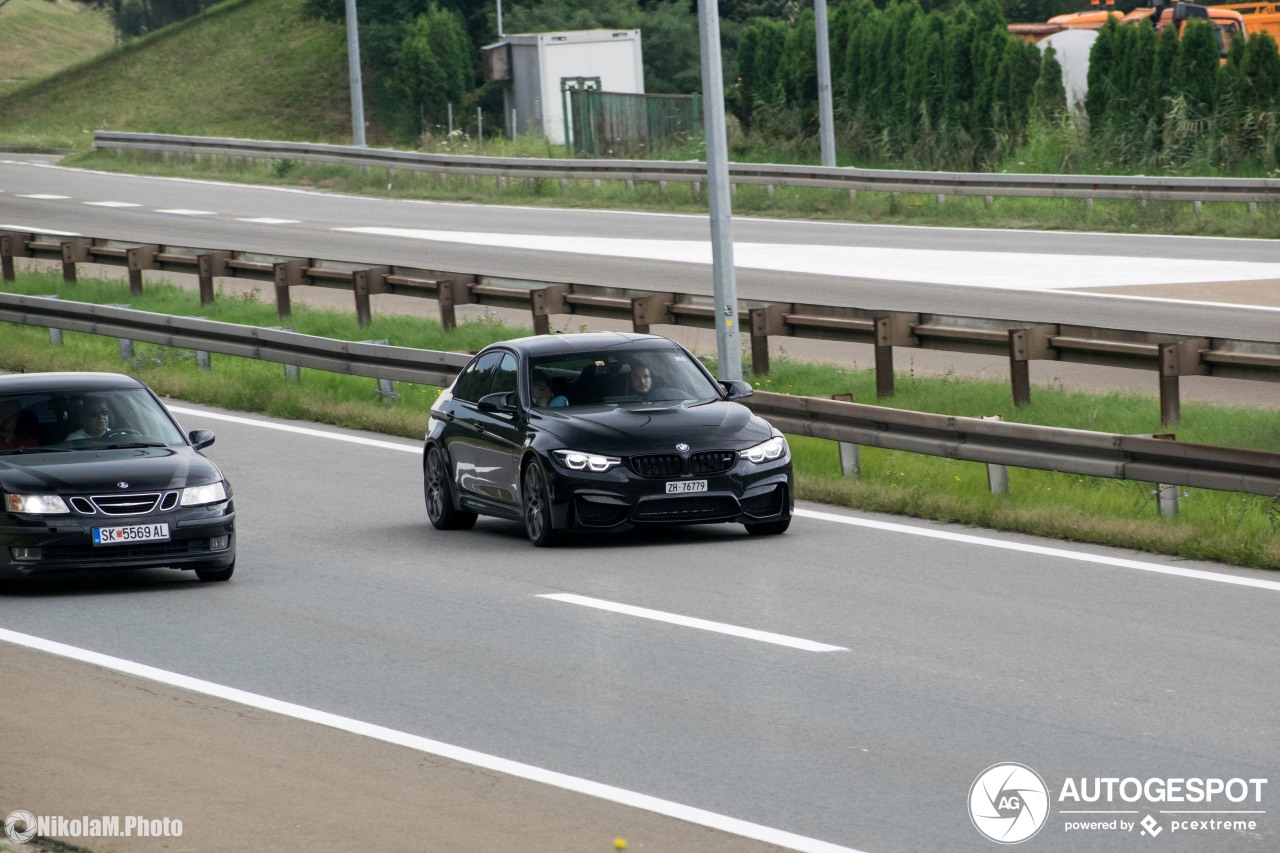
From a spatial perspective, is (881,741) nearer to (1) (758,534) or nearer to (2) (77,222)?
(1) (758,534)

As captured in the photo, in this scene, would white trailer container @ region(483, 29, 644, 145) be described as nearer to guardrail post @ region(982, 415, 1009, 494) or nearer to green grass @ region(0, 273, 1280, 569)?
green grass @ region(0, 273, 1280, 569)

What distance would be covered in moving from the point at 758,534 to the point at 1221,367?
157 inches

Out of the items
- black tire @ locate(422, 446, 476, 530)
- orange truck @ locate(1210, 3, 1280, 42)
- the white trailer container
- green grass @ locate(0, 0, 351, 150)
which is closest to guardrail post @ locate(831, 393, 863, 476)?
black tire @ locate(422, 446, 476, 530)

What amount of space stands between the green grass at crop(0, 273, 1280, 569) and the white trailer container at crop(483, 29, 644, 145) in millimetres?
30135

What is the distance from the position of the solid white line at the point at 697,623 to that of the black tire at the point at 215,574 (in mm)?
2174

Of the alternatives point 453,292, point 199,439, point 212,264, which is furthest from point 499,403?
point 212,264

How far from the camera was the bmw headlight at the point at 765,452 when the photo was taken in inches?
554

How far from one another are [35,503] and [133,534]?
604 mm

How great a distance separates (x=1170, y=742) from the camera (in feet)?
27.5

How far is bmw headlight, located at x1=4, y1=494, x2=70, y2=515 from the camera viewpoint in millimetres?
12594

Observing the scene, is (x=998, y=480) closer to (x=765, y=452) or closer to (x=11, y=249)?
(x=765, y=452)

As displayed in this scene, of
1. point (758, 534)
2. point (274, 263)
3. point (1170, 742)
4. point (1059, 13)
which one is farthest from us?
point (1059, 13)

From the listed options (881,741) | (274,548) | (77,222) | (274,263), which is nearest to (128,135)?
(77,222)
